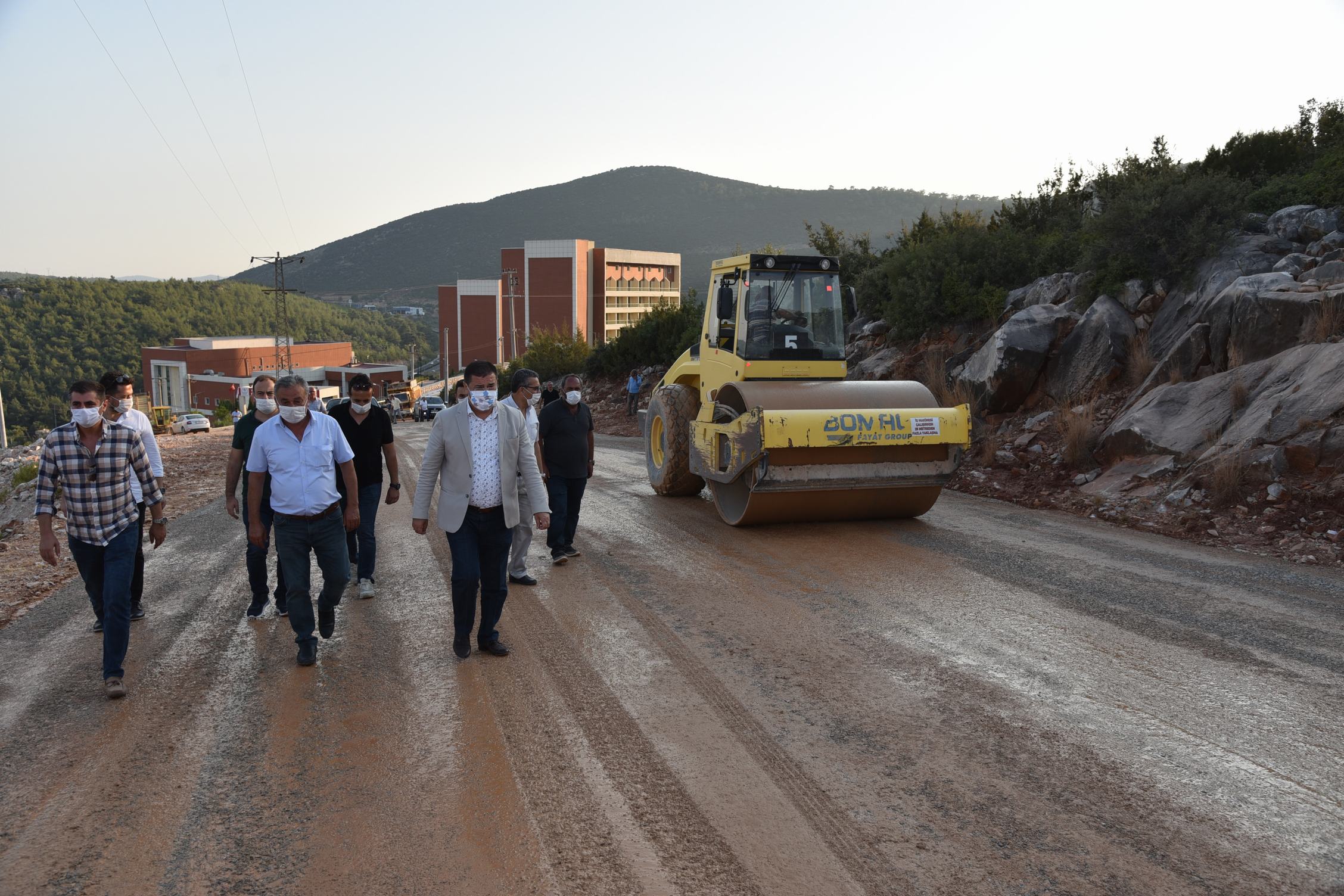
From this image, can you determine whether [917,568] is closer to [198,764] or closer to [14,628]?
[198,764]

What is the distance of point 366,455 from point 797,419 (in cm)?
418

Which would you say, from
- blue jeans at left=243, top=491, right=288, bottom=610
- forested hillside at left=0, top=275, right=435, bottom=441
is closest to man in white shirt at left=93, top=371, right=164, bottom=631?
blue jeans at left=243, top=491, right=288, bottom=610

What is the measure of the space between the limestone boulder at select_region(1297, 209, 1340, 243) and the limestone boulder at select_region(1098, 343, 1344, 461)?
14.1 ft

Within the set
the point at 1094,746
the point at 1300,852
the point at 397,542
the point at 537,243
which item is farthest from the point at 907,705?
the point at 537,243

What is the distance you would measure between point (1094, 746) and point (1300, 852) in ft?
3.40

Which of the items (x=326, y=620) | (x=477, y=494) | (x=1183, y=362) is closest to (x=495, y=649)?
(x=477, y=494)

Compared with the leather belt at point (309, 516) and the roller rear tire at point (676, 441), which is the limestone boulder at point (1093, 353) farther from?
the leather belt at point (309, 516)

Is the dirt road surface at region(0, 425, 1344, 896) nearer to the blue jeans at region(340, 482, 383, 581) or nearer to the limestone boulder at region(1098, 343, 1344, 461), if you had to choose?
the blue jeans at region(340, 482, 383, 581)

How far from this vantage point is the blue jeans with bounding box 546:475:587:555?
29.0 ft

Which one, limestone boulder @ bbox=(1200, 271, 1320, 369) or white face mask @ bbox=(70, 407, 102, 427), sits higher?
limestone boulder @ bbox=(1200, 271, 1320, 369)

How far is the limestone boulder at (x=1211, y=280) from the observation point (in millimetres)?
13398

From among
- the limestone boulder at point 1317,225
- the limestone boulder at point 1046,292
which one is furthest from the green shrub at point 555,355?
the limestone boulder at point 1317,225

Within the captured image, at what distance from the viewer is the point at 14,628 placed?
22.8ft

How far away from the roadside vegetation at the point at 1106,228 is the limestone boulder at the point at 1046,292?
0.26 meters
